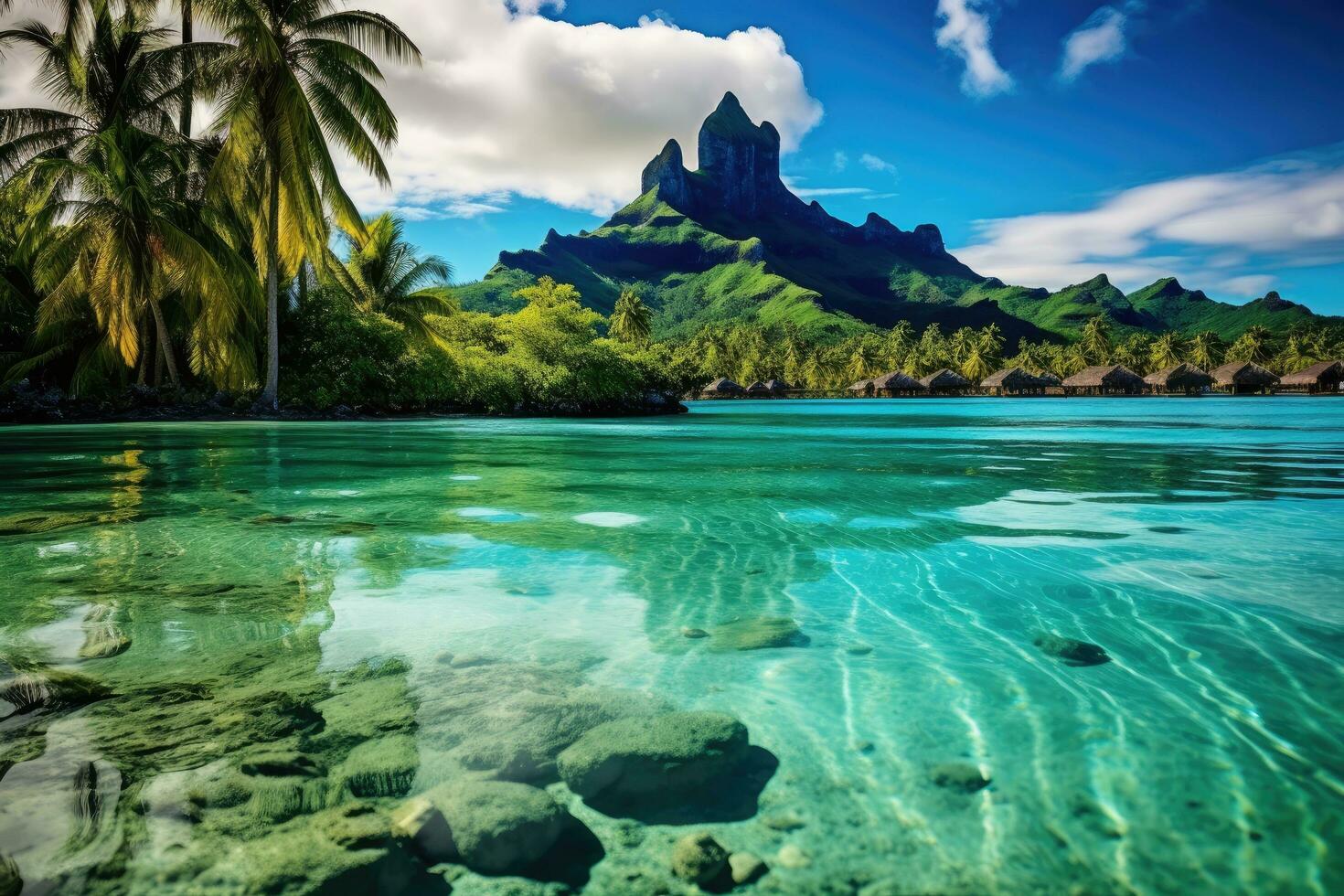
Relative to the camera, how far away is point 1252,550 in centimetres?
404

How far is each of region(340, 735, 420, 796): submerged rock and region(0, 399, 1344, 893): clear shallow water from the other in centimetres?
3

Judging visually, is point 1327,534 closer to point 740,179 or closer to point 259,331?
point 259,331

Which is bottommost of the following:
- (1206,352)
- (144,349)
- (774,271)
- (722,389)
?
(722,389)

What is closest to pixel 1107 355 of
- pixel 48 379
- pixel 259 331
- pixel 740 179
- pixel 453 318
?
pixel 453 318

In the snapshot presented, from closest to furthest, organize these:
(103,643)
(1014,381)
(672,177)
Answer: (103,643), (1014,381), (672,177)

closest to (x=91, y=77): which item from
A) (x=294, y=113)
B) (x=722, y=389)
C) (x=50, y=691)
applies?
(x=294, y=113)

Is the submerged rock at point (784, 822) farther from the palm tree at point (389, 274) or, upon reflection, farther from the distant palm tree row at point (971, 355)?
the distant palm tree row at point (971, 355)

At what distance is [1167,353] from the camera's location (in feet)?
228

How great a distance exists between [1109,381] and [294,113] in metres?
59.4

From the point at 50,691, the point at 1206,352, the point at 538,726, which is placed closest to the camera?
the point at 538,726

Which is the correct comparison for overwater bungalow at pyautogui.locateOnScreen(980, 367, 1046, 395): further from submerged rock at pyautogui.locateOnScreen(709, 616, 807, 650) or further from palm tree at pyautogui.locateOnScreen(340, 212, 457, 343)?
submerged rock at pyautogui.locateOnScreen(709, 616, 807, 650)

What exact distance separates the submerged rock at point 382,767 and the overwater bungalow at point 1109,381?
6475 cm

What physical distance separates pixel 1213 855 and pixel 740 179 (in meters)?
191

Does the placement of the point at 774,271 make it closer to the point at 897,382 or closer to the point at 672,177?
the point at 672,177
